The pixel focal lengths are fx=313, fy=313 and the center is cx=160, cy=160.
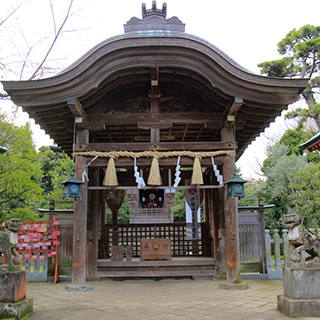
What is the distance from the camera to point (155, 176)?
771cm

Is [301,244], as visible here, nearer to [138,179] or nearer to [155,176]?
[155,176]

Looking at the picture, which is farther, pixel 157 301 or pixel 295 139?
pixel 295 139

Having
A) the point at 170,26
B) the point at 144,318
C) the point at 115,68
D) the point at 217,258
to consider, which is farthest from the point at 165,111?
the point at 144,318

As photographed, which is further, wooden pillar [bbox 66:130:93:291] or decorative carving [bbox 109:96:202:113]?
decorative carving [bbox 109:96:202:113]

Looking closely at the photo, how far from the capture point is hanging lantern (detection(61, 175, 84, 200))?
720 cm

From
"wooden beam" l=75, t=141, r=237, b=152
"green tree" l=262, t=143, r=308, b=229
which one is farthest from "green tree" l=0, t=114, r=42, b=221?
"green tree" l=262, t=143, r=308, b=229

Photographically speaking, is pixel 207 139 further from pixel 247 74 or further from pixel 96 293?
pixel 96 293

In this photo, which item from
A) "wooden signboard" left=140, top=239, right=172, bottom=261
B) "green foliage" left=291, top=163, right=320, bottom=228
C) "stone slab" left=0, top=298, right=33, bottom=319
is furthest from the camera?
"green foliage" left=291, top=163, right=320, bottom=228

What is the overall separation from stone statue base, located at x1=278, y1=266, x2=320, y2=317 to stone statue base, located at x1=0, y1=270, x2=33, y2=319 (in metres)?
4.02

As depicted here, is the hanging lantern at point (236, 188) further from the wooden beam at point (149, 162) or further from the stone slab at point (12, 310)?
the stone slab at point (12, 310)

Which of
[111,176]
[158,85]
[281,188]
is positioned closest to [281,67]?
[281,188]

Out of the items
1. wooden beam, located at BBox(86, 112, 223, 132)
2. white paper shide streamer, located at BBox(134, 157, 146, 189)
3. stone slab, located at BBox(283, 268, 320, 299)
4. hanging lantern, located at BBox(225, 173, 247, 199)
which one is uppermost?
wooden beam, located at BBox(86, 112, 223, 132)

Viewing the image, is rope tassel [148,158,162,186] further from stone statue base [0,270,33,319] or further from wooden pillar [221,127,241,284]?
stone statue base [0,270,33,319]

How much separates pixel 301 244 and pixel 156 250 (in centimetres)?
560
